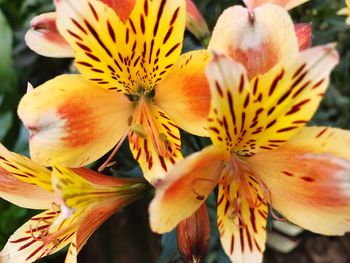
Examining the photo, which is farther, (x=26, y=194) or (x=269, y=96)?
(x=26, y=194)

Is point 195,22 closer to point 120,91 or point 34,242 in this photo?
point 120,91

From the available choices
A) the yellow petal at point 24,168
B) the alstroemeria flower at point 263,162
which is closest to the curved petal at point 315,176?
the alstroemeria flower at point 263,162

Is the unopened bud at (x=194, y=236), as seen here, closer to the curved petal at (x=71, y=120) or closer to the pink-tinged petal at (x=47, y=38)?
the curved petal at (x=71, y=120)

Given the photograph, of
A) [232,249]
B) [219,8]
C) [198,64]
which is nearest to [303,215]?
[232,249]

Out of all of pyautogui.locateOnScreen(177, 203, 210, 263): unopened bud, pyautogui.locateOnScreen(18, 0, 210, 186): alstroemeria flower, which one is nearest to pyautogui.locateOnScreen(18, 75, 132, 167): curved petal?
pyautogui.locateOnScreen(18, 0, 210, 186): alstroemeria flower

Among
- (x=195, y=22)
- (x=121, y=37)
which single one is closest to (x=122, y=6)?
(x=121, y=37)

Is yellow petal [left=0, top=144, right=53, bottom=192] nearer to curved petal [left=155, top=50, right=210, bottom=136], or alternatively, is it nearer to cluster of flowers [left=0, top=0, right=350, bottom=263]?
cluster of flowers [left=0, top=0, right=350, bottom=263]

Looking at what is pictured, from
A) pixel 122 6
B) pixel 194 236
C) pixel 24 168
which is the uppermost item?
pixel 122 6
